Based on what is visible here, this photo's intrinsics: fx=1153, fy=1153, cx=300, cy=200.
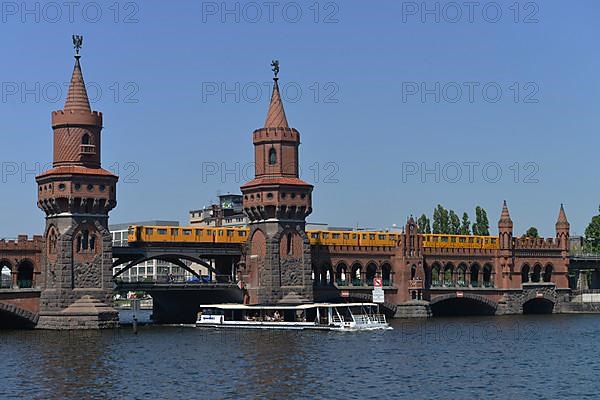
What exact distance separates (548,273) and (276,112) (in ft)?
168

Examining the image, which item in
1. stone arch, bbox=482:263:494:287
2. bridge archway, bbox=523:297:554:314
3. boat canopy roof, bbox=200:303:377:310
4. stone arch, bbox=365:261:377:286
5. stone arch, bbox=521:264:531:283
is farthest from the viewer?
bridge archway, bbox=523:297:554:314

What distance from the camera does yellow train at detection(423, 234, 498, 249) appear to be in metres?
150

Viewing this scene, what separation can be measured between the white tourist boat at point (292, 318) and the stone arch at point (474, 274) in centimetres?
2884

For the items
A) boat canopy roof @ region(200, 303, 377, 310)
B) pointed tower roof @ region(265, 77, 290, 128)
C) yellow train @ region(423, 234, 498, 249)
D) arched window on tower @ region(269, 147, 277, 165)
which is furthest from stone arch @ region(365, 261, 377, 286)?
pointed tower roof @ region(265, 77, 290, 128)

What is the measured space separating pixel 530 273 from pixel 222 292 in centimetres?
4659

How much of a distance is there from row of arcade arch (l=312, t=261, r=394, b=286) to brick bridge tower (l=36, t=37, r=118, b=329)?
30409 millimetres

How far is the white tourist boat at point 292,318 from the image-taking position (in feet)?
381

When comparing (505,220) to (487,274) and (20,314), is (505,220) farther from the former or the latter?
(20,314)

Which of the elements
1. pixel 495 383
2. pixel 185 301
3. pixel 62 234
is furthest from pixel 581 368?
pixel 185 301

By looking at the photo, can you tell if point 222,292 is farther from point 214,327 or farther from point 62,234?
point 62,234

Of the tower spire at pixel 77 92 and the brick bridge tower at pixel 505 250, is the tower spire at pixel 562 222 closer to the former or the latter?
the brick bridge tower at pixel 505 250

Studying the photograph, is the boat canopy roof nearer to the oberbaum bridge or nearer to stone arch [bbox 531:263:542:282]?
the oberbaum bridge

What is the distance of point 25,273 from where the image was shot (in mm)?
124875

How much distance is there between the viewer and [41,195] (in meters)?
118
